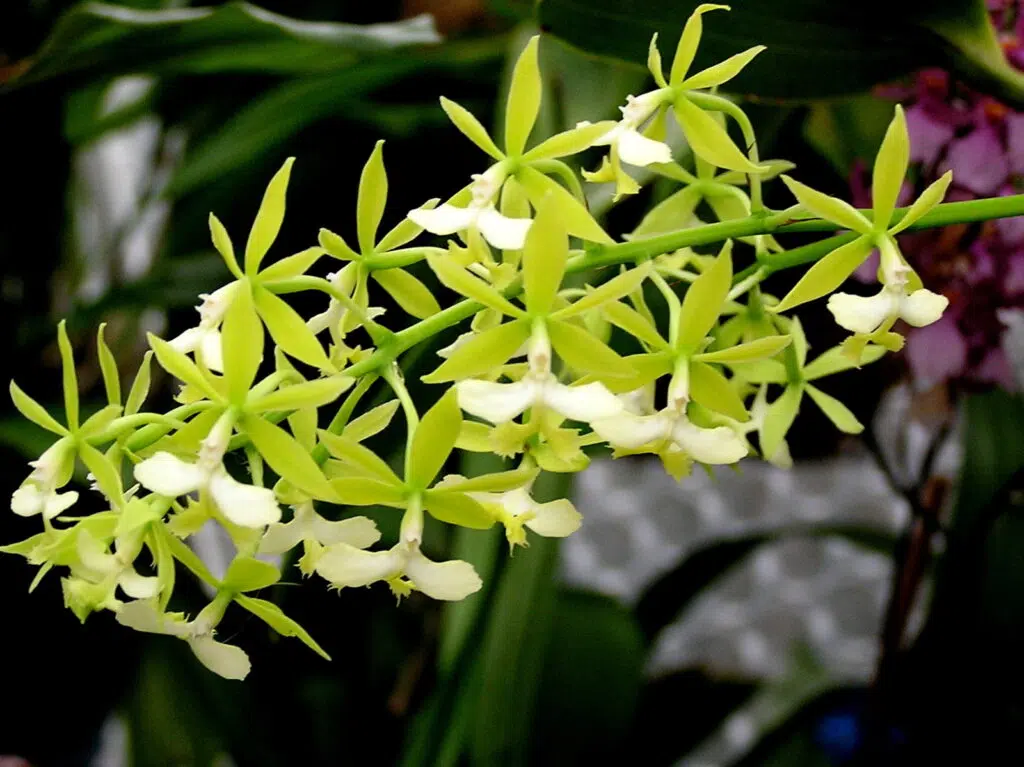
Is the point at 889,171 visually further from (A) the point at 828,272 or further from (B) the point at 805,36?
(B) the point at 805,36

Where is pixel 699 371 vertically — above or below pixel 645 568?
above

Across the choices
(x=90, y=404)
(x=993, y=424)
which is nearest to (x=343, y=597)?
(x=90, y=404)

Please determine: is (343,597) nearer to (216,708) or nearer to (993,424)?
(216,708)

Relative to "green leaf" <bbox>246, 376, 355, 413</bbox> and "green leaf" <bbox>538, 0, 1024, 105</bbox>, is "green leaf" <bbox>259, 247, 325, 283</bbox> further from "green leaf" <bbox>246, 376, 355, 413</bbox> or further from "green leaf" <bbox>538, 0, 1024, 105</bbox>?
"green leaf" <bbox>538, 0, 1024, 105</bbox>

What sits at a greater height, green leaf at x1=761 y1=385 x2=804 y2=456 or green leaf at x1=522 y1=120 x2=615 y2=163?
green leaf at x1=522 y1=120 x2=615 y2=163

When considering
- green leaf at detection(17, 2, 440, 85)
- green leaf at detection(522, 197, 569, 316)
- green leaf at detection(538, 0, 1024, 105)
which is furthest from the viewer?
green leaf at detection(17, 2, 440, 85)

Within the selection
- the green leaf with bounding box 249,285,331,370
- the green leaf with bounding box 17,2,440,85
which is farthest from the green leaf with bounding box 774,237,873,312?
the green leaf with bounding box 17,2,440,85

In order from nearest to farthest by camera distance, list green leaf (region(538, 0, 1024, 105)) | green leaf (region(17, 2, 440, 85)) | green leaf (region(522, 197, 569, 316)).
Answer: green leaf (region(522, 197, 569, 316)) → green leaf (region(538, 0, 1024, 105)) → green leaf (region(17, 2, 440, 85))
